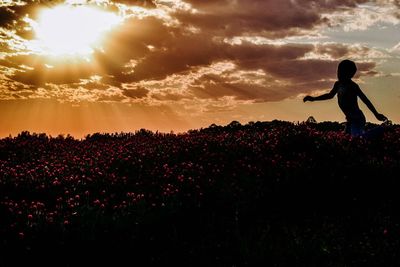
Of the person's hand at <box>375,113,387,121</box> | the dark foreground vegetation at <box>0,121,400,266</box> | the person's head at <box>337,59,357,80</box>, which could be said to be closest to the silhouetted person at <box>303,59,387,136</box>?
the person's head at <box>337,59,357,80</box>

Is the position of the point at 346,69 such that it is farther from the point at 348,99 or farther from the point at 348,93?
the point at 348,99

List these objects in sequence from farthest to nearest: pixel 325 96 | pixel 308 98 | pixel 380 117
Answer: pixel 325 96, pixel 308 98, pixel 380 117

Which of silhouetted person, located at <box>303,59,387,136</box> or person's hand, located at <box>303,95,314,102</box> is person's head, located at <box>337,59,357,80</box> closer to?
silhouetted person, located at <box>303,59,387,136</box>

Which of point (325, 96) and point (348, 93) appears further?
point (325, 96)

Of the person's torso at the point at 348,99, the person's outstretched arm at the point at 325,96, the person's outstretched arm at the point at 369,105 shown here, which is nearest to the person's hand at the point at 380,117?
the person's outstretched arm at the point at 369,105

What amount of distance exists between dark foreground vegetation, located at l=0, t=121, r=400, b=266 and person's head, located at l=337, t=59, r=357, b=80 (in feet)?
6.06

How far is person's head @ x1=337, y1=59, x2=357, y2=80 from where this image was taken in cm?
1217

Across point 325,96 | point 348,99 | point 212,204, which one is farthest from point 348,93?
point 212,204

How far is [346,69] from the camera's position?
39.9 ft

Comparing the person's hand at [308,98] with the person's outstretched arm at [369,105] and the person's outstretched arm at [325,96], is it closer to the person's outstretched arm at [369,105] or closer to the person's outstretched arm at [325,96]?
the person's outstretched arm at [325,96]

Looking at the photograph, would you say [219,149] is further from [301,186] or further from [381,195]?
[381,195]

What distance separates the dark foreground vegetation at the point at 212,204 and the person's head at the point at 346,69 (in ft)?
6.06

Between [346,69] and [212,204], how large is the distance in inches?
205

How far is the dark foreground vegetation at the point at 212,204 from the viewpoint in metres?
7.79
